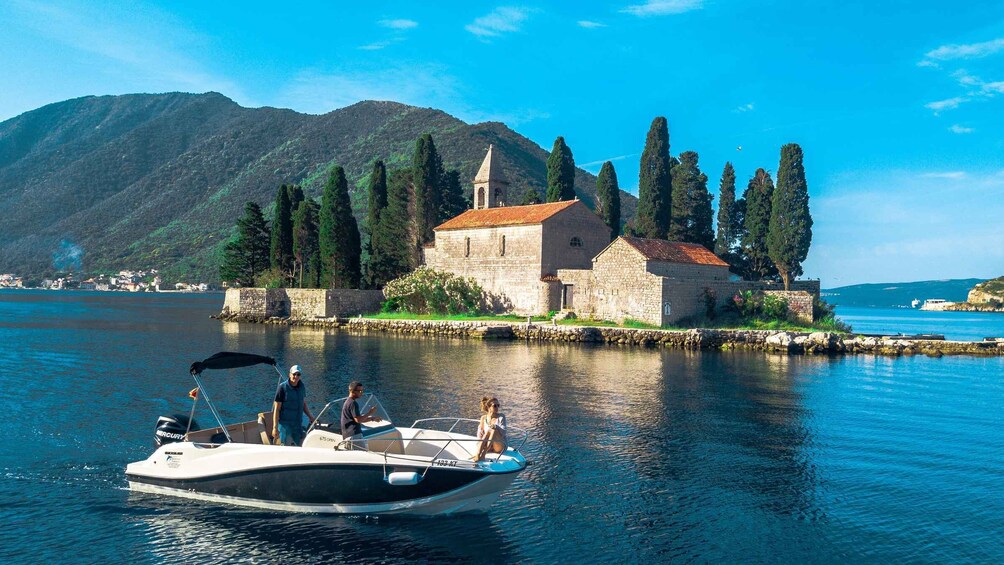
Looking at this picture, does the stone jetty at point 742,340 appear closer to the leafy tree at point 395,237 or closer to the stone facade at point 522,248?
the stone facade at point 522,248

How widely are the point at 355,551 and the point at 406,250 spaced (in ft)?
175

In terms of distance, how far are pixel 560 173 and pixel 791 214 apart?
68.2 ft

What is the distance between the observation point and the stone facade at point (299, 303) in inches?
2270

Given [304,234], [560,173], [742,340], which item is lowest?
[742,340]

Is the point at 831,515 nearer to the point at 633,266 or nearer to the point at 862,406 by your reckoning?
the point at 862,406

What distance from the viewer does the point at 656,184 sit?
57250mm

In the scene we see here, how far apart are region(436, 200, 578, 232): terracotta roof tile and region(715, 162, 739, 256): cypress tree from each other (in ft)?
50.9

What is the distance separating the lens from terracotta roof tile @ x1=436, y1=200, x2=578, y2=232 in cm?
5178

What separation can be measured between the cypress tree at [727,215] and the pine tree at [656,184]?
6163 mm

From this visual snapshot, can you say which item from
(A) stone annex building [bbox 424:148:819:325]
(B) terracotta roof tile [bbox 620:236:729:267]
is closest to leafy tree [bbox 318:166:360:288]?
(A) stone annex building [bbox 424:148:819:325]

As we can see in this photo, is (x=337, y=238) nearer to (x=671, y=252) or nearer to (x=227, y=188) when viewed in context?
(x=671, y=252)

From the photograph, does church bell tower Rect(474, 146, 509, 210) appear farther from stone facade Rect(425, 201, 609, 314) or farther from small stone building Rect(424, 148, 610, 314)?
stone facade Rect(425, 201, 609, 314)

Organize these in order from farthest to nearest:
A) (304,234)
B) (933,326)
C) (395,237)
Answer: (933,326) < (304,234) < (395,237)

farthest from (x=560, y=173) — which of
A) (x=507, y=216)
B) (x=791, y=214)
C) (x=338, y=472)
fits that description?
(x=338, y=472)
